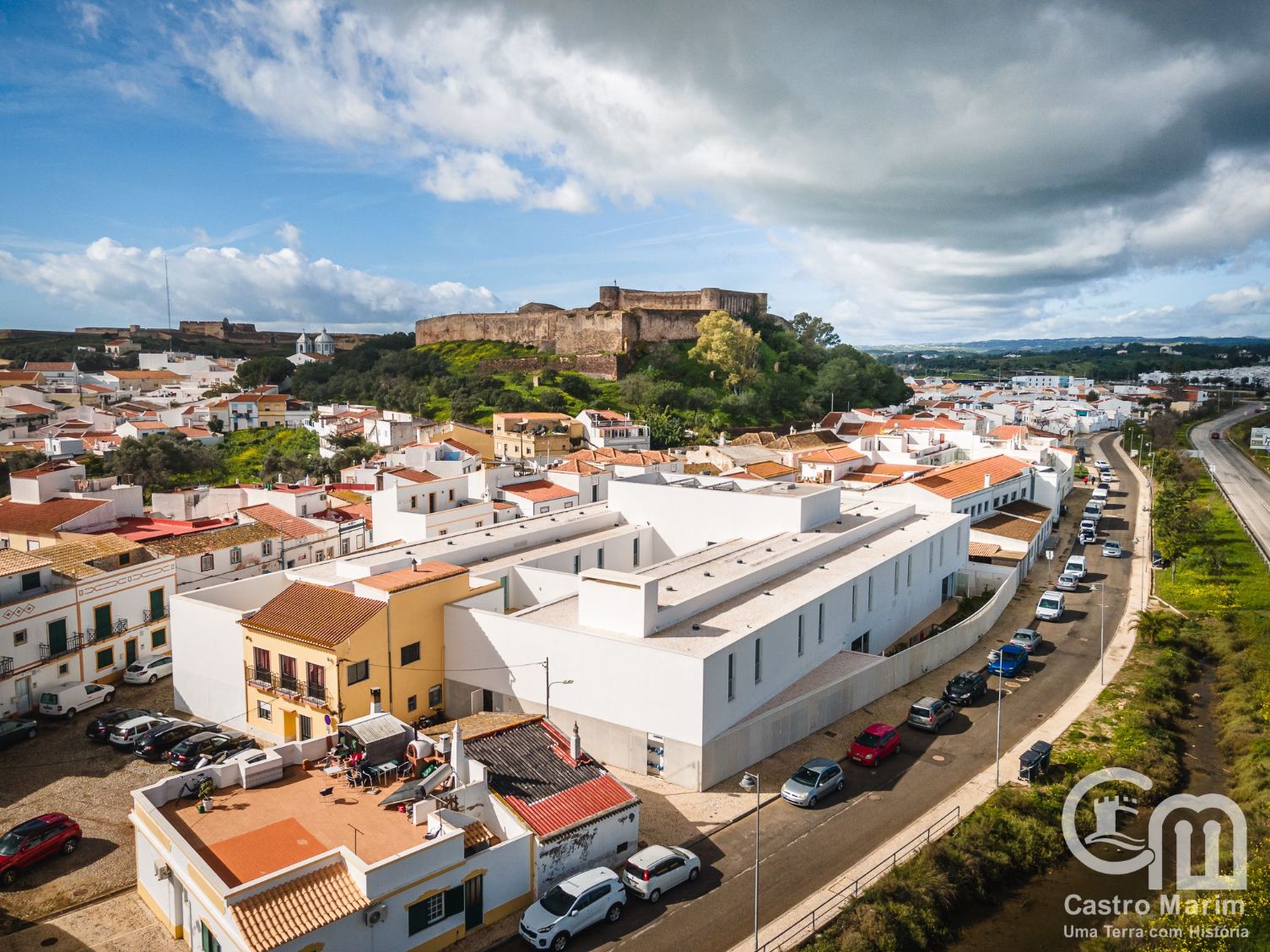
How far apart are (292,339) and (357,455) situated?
303 feet

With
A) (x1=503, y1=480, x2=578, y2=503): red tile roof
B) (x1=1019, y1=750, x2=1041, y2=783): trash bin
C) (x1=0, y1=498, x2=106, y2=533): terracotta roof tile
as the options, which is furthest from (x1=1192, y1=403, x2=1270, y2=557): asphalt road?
(x1=0, y1=498, x2=106, y2=533): terracotta roof tile

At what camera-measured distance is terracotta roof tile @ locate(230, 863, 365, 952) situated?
1073 centimetres

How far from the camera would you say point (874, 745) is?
61.8ft

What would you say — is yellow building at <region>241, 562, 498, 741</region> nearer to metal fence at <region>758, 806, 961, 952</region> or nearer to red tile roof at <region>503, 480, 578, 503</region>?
metal fence at <region>758, 806, 961, 952</region>

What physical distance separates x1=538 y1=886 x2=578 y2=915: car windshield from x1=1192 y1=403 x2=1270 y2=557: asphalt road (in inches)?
1601

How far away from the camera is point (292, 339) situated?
5340 inches

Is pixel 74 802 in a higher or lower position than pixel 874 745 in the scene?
lower

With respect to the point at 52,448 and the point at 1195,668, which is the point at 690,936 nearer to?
the point at 1195,668

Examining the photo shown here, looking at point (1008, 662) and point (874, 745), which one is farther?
point (1008, 662)

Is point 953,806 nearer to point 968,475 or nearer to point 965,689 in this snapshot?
point 965,689

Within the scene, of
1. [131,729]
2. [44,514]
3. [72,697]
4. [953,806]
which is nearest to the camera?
[953,806]

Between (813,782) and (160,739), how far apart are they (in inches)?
575

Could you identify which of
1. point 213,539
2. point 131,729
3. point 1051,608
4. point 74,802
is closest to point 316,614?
point 131,729

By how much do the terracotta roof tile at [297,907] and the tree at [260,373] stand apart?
86.0 metres
